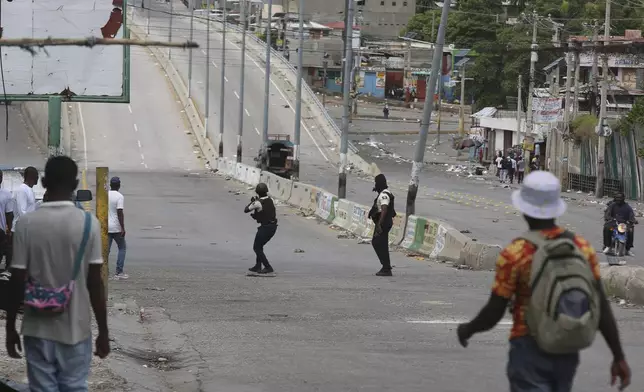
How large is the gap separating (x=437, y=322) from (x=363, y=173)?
55.9 meters

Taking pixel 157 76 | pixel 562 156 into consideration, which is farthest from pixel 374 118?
pixel 562 156

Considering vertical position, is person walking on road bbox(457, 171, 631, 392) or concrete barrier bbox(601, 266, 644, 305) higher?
person walking on road bbox(457, 171, 631, 392)

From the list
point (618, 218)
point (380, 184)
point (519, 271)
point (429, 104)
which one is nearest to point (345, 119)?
point (429, 104)

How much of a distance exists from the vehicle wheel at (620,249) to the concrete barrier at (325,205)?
11965 mm

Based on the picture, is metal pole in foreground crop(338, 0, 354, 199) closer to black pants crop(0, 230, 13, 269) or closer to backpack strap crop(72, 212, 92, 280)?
black pants crop(0, 230, 13, 269)

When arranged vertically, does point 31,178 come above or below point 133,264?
above

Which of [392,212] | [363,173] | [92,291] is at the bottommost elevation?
[363,173]

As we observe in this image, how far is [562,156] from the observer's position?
60.7 metres

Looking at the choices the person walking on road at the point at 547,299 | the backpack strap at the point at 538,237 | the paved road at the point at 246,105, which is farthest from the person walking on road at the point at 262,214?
the paved road at the point at 246,105

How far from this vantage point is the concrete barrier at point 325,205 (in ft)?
125

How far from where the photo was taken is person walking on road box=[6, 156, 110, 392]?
7043 mm

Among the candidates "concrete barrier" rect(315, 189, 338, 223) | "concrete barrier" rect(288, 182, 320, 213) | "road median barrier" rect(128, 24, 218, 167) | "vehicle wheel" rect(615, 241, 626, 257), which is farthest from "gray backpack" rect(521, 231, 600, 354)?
"road median barrier" rect(128, 24, 218, 167)

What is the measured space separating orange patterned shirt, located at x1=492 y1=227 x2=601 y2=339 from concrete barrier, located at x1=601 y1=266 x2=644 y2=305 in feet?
34.5

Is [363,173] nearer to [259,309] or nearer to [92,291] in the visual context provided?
[259,309]
